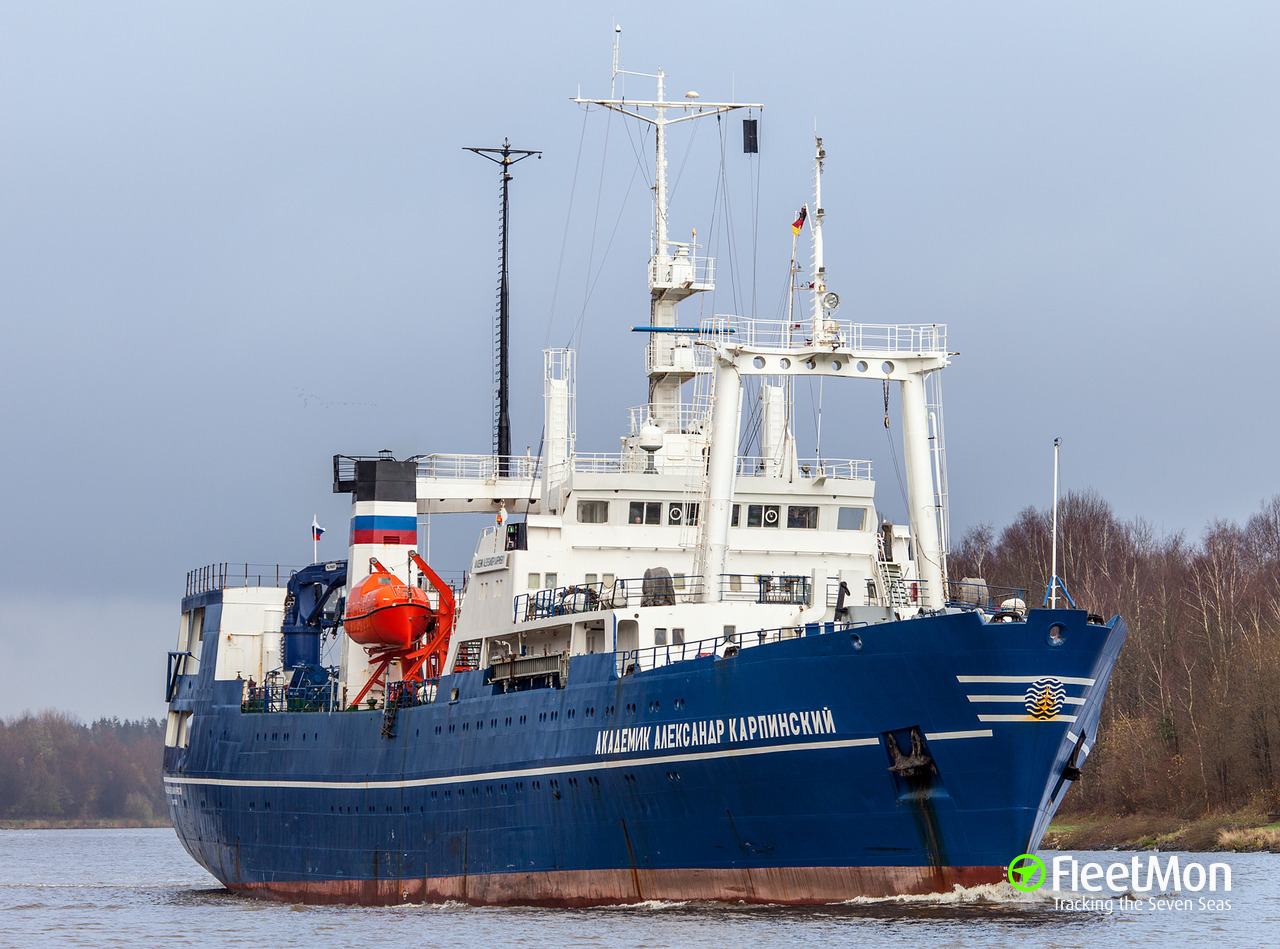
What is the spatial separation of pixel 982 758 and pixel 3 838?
105380mm

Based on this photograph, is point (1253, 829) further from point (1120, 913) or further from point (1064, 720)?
point (1064, 720)

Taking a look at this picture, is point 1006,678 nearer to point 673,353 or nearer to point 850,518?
point 850,518

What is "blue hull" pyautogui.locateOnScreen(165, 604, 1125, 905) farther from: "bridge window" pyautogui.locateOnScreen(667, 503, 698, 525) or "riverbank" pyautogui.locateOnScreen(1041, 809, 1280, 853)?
"riverbank" pyautogui.locateOnScreen(1041, 809, 1280, 853)

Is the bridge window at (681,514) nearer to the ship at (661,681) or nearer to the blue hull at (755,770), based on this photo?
the ship at (661,681)

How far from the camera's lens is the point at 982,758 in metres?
23.6

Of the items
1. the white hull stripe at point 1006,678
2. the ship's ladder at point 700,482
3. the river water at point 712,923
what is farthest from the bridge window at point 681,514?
the white hull stripe at point 1006,678

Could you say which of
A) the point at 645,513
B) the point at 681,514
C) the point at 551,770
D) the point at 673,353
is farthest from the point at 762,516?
the point at 551,770

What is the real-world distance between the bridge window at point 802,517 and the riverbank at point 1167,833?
20.6 meters

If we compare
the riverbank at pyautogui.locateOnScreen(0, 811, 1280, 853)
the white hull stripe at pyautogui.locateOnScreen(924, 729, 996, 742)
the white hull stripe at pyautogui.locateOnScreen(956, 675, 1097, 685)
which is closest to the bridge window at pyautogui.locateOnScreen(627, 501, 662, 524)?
the white hull stripe at pyautogui.locateOnScreen(924, 729, 996, 742)

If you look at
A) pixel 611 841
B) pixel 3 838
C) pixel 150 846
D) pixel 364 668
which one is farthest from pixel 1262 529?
pixel 3 838

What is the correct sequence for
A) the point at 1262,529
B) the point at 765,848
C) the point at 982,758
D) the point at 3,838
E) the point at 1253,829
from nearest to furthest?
the point at 982,758 → the point at 765,848 → the point at 1253,829 → the point at 1262,529 → the point at 3,838

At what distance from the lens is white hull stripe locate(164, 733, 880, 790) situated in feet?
80.7

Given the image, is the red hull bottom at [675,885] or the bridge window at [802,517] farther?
the bridge window at [802,517]

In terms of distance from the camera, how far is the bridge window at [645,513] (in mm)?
33000
